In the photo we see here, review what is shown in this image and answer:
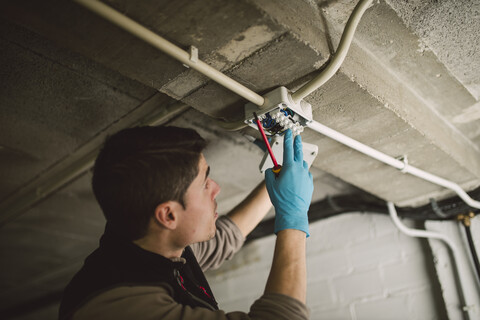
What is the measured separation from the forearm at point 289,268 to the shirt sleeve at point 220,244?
350mm

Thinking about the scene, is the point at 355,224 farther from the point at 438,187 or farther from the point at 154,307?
the point at 154,307

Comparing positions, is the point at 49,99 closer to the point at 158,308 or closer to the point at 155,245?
the point at 155,245

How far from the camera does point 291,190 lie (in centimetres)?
94

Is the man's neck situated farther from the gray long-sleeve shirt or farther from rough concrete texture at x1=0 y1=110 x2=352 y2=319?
rough concrete texture at x1=0 y1=110 x2=352 y2=319

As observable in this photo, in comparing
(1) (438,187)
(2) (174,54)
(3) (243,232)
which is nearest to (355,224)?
(1) (438,187)

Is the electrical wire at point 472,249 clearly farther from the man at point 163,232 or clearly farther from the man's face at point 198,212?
the man's face at point 198,212

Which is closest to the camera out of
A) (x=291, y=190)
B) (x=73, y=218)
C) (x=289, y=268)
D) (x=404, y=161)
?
(x=289, y=268)

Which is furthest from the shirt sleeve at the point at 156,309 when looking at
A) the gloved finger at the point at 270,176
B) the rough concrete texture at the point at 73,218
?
the rough concrete texture at the point at 73,218

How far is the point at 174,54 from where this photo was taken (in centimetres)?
71

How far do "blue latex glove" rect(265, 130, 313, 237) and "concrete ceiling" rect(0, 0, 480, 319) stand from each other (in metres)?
0.14

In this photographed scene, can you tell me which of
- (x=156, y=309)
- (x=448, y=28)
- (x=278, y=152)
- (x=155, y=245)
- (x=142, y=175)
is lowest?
(x=156, y=309)

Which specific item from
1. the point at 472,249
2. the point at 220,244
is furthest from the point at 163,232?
the point at 472,249

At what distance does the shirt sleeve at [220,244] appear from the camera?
47.9 inches

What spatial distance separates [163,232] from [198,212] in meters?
0.11
